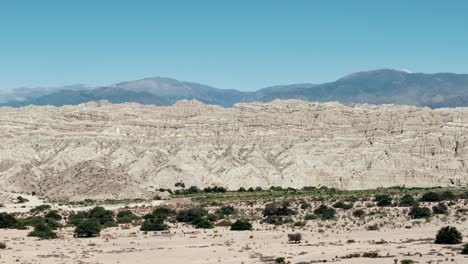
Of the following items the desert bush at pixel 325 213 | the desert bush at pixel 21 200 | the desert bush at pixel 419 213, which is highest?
the desert bush at pixel 419 213

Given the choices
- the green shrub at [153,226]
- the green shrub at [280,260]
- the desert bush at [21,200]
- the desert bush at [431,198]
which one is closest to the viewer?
the green shrub at [280,260]

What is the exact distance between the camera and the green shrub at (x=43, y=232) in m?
56.7

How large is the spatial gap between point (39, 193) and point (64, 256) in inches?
2742

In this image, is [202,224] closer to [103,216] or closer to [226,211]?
[103,216]

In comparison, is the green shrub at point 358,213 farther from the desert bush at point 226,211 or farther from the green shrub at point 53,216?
the green shrub at point 53,216

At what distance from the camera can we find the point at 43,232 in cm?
5769

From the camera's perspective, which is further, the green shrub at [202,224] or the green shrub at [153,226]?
the green shrub at [202,224]

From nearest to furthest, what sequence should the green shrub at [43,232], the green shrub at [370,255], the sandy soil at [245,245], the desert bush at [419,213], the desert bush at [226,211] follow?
the green shrub at [370,255] < the sandy soil at [245,245] < the green shrub at [43,232] < the desert bush at [419,213] < the desert bush at [226,211]

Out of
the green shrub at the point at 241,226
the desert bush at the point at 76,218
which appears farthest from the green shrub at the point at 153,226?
the desert bush at the point at 76,218

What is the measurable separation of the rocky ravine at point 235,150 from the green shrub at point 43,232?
4397 centimetres

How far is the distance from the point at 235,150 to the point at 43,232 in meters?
81.7

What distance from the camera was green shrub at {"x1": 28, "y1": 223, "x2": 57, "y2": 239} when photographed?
186 feet

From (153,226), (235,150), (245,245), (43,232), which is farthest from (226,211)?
(235,150)

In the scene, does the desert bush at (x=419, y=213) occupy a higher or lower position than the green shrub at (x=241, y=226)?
higher
